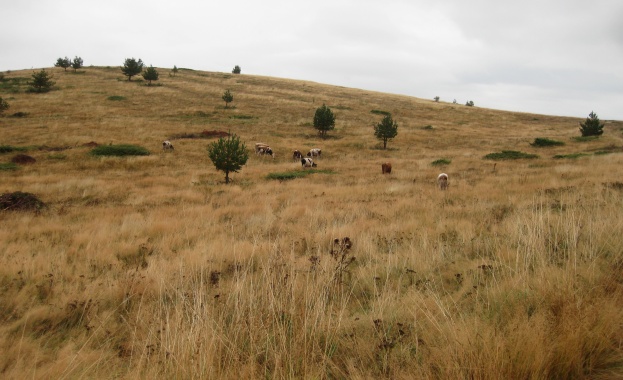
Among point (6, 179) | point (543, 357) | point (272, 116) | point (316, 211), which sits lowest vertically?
point (6, 179)

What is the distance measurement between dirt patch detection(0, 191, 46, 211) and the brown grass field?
1.96ft

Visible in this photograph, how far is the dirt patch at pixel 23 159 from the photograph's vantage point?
70.0ft

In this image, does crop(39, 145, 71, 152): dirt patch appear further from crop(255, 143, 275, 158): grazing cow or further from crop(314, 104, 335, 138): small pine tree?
crop(314, 104, 335, 138): small pine tree

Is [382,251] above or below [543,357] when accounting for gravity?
below

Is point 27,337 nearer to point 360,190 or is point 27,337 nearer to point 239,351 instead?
point 239,351

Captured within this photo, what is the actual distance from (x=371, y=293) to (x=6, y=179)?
21.1 meters

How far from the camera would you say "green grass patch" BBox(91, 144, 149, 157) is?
24.5 m

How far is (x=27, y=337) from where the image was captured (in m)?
3.34

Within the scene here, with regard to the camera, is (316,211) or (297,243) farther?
(316,211)

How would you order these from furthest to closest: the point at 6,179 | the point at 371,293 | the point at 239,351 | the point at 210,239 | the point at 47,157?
the point at 47,157 < the point at 6,179 < the point at 210,239 < the point at 371,293 < the point at 239,351

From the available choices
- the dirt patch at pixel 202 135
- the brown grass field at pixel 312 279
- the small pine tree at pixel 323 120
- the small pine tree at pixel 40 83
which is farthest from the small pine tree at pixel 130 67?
the brown grass field at pixel 312 279

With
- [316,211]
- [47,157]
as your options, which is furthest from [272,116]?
[316,211]

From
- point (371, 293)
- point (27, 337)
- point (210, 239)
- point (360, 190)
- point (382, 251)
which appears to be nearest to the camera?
point (27, 337)

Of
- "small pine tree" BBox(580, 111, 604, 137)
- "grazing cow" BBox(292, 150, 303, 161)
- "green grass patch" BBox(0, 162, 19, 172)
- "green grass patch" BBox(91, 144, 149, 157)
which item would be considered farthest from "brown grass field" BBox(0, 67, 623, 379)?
"small pine tree" BBox(580, 111, 604, 137)
